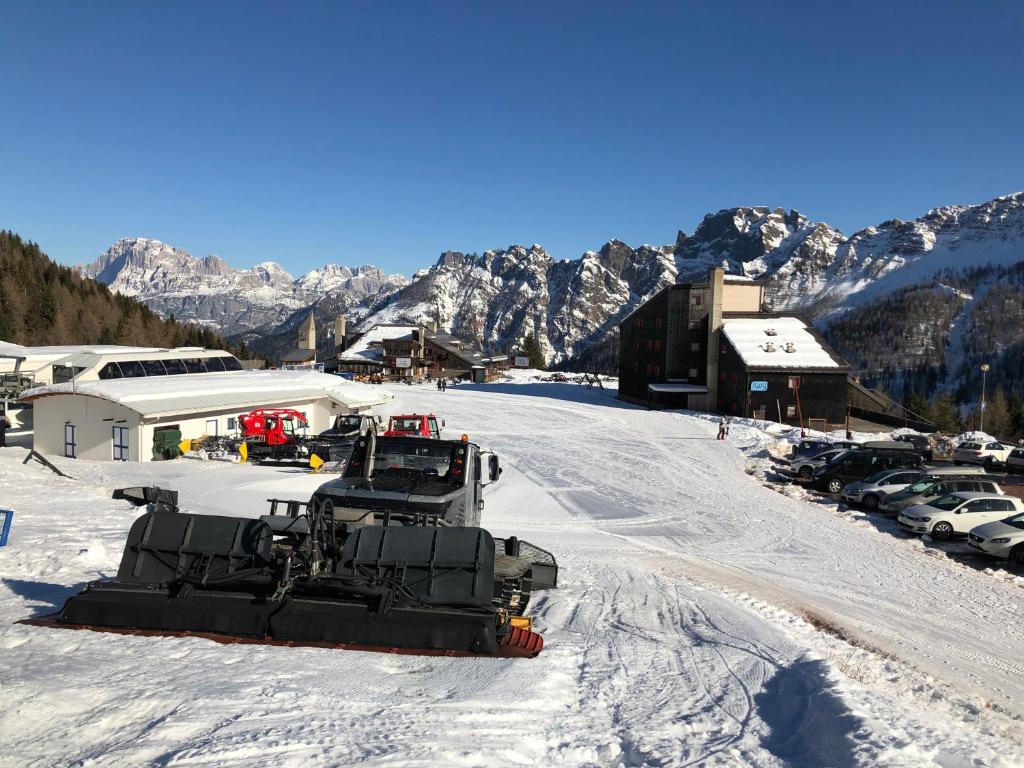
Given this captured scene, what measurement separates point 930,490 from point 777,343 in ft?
109

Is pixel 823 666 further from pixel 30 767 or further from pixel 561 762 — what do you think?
pixel 30 767

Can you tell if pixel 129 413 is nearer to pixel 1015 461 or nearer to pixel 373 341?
pixel 1015 461

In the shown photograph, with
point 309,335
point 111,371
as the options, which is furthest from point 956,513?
point 309,335

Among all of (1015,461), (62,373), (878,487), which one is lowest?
(1015,461)

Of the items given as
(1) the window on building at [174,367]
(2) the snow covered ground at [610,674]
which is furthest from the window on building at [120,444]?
(1) the window on building at [174,367]

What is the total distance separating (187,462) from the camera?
86.3ft

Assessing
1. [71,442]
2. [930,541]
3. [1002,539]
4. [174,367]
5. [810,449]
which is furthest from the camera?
[174,367]

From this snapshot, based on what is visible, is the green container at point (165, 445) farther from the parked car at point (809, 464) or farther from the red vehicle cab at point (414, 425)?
the parked car at point (809, 464)

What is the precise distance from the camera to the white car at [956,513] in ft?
58.6

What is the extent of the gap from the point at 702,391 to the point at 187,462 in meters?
40.0

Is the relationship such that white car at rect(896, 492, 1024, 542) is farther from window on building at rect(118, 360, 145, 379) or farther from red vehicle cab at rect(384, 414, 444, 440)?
window on building at rect(118, 360, 145, 379)

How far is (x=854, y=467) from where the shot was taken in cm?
2528

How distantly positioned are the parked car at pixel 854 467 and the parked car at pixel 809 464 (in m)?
2.12

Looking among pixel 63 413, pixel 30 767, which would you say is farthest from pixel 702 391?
pixel 30 767
